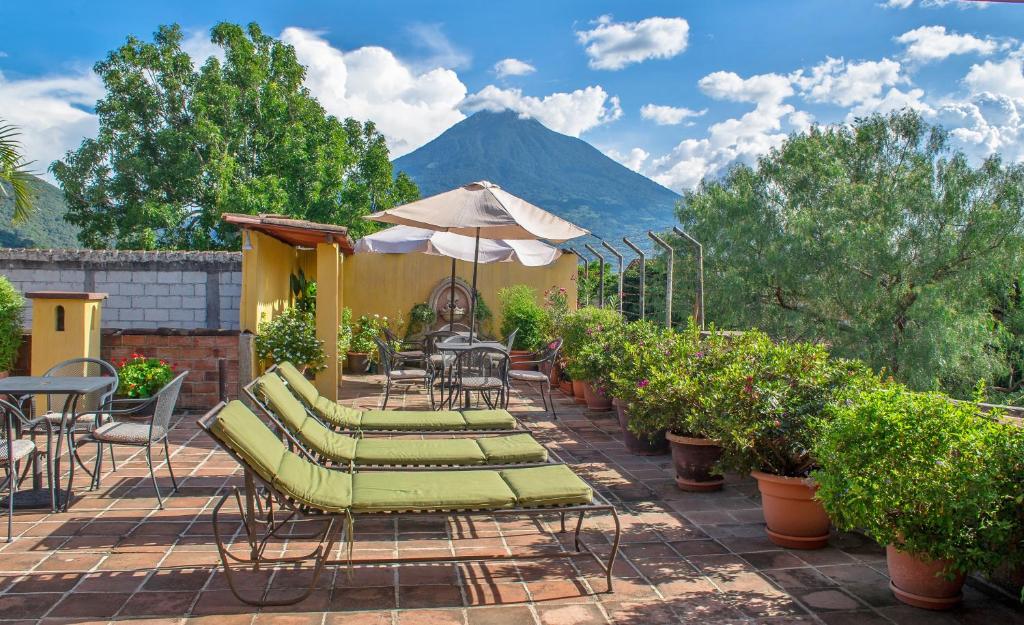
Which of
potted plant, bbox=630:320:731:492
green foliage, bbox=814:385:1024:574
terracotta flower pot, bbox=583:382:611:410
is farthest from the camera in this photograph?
terracotta flower pot, bbox=583:382:611:410

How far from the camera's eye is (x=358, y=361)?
12406 mm

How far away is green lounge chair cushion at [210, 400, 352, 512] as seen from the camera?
10.0 ft

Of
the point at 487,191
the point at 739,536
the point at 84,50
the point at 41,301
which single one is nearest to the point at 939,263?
the point at 487,191

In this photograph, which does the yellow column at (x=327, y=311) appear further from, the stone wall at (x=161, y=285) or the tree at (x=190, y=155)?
the tree at (x=190, y=155)

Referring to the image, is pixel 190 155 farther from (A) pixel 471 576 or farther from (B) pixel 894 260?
(A) pixel 471 576

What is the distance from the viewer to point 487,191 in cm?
695

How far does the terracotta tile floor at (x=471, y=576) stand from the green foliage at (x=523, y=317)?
767 cm

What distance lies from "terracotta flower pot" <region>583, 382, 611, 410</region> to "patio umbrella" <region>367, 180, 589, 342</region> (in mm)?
2039

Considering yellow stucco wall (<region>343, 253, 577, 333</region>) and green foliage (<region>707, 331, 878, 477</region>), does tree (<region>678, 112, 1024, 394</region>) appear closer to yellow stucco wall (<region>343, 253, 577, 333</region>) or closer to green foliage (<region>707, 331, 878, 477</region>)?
yellow stucco wall (<region>343, 253, 577, 333</region>)

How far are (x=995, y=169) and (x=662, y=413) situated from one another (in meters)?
16.8

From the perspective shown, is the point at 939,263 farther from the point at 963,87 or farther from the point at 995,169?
the point at 963,87

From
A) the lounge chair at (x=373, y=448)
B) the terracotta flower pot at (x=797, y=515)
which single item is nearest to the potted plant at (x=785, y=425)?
the terracotta flower pot at (x=797, y=515)

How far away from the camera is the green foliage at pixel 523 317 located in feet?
40.8

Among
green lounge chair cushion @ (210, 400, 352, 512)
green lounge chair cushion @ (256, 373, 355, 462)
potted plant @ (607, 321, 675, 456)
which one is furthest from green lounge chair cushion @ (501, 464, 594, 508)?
potted plant @ (607, 321, 675, 456)
